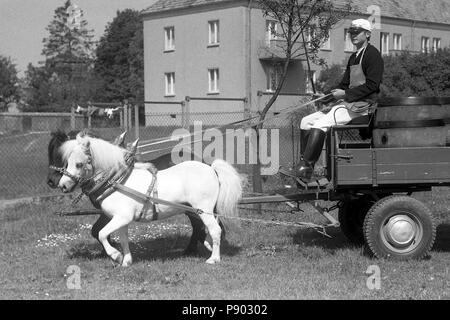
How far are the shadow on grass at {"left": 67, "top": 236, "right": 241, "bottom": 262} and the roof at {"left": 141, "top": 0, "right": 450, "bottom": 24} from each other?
30.3 m

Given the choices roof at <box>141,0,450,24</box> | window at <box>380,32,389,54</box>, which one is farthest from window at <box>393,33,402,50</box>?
roof at <box>141,0,450,24</box>

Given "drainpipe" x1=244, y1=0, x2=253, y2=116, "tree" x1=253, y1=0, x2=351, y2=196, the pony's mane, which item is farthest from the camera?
"drainpipe" x1=244, y1=0, x2=253, y2=116

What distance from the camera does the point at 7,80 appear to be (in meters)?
57.0

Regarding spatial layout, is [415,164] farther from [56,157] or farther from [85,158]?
[56,157]

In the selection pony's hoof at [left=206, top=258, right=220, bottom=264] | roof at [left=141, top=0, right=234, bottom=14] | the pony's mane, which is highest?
roof at [left=141, top=0, right=234, bottom=14]

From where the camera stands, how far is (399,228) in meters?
7.68

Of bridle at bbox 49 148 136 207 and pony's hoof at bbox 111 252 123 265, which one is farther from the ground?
bridle at bbox 49 148 136 207

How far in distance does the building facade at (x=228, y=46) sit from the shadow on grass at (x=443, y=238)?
975 inches

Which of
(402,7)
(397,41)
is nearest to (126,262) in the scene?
(397,41)

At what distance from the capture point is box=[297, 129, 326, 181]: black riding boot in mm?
7805

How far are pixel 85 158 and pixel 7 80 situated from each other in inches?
2067

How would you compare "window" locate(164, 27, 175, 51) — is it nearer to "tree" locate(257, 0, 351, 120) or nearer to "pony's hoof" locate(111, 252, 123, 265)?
"tree" locate(257, 0, 351, 120)

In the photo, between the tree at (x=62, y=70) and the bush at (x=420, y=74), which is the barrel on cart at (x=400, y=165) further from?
the tree at (x=62, y=70)

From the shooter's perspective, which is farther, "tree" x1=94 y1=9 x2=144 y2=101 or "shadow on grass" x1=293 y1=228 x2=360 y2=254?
"tree" x1=94 y1=9 x2=144 y2=101
